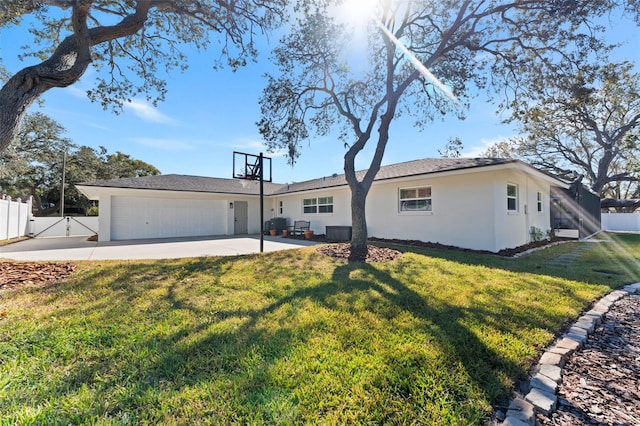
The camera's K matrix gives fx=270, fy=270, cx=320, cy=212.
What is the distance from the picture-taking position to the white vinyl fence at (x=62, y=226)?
1667 cm

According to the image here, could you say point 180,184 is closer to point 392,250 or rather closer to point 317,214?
point 317,214

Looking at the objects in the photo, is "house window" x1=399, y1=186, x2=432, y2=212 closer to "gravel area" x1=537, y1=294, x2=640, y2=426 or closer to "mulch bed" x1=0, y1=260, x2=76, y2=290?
"gravel area" x1=537, y1=294, x2=640, y2=426

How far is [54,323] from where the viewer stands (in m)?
3.33

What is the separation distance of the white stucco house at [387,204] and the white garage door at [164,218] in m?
0.04

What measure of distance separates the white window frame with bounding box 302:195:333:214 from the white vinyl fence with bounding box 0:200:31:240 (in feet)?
47.5

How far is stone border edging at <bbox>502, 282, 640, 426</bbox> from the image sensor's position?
1965mm

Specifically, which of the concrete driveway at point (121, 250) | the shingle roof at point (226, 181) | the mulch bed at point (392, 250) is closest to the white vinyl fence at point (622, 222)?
the mulch bed at point (392, 250)

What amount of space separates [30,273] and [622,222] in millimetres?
34546

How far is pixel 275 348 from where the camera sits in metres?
→ 2.78

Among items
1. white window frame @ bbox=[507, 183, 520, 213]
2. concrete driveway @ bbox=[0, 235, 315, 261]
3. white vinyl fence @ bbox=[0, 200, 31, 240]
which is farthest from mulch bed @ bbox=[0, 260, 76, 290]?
white window frame @ bbox=[507, 183, 520, 213]

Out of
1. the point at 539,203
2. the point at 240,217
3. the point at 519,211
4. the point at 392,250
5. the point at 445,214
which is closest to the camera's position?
the point at 392,250

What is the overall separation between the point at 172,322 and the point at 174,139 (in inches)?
603

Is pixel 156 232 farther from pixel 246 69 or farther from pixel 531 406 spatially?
pixel 531 406

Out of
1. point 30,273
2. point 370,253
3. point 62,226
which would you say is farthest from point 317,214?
point 62,226
